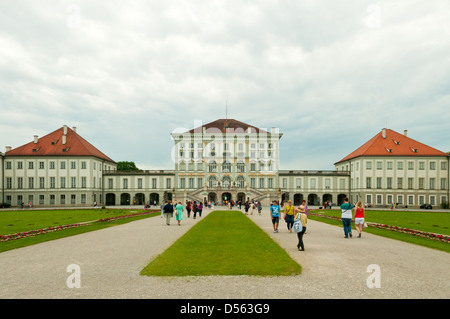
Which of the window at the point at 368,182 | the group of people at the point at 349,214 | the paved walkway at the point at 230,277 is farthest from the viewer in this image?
the window at the point at 368,182

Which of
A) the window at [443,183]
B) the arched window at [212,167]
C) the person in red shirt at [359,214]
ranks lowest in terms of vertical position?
the window at [443,183]

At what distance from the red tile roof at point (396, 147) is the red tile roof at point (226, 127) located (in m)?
→ 20.8

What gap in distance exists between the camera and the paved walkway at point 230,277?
21.5ft

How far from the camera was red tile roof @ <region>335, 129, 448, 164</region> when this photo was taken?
6031cm

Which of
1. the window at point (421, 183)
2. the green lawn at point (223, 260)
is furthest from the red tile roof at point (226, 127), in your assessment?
the green lawn at point (223, 260)

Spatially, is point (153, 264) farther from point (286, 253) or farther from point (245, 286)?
point (286, 253)

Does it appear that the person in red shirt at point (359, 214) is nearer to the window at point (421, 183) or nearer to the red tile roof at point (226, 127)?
the window at point (421, 183)

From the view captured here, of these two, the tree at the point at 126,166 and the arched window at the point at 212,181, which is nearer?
the arched window at the point at 212,181

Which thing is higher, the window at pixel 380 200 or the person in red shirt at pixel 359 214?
the person in red shirt at pixel 359 214

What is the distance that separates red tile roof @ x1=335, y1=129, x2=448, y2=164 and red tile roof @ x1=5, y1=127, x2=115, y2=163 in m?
50.7

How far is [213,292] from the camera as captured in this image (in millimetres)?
6531

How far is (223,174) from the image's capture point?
68.1 m

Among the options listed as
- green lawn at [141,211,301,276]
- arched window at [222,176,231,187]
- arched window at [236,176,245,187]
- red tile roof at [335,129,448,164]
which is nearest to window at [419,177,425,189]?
red tile roof at [335,129,448,164]
